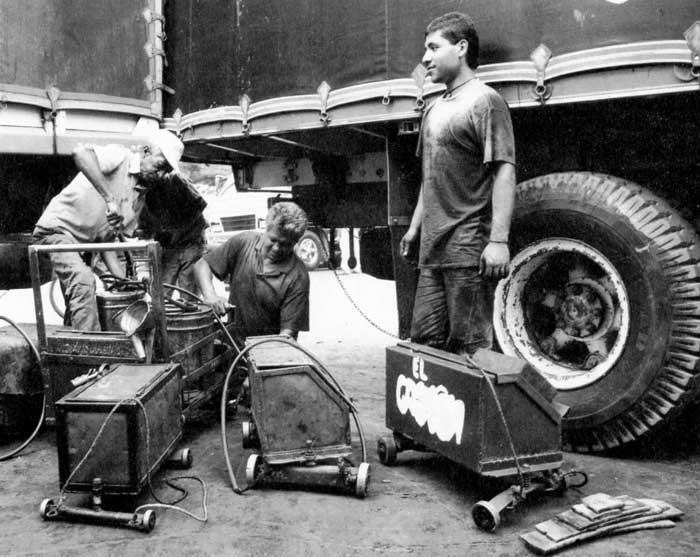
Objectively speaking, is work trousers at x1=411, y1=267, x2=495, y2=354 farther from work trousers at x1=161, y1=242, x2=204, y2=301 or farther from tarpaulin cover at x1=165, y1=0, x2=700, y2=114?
work trousers at x1=161, y1=242, x2=204, y2=301

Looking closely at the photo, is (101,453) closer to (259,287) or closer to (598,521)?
(259,287)

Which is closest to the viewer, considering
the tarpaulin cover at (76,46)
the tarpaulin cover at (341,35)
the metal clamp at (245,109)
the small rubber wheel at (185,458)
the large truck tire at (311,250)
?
the tarpaulin cover at (341,35)

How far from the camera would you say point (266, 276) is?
14.3 feet

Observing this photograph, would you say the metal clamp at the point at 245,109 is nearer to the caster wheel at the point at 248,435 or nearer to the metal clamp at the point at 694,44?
the caster wheel at the point at 248,435

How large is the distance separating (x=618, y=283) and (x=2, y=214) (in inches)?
190

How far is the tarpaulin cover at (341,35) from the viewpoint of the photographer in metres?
3.23

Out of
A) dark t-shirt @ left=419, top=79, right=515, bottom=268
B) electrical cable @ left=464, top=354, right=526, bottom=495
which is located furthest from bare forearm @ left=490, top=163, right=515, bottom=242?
electrical cable @ left=464, top=354, right=526, bottom=495

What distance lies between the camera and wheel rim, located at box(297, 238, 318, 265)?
15.1 metres

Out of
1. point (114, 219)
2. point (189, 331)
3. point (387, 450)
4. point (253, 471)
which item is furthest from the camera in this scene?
point (114, 219)

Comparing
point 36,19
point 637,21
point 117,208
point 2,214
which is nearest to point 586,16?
point 637,21

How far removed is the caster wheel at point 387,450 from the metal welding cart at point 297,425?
0.37 metres

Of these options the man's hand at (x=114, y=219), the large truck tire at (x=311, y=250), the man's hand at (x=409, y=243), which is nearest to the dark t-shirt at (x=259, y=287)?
the man's hand at (x=114, y=219)

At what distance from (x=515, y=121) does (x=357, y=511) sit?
2.45m

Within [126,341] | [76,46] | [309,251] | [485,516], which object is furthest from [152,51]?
[309,251]
